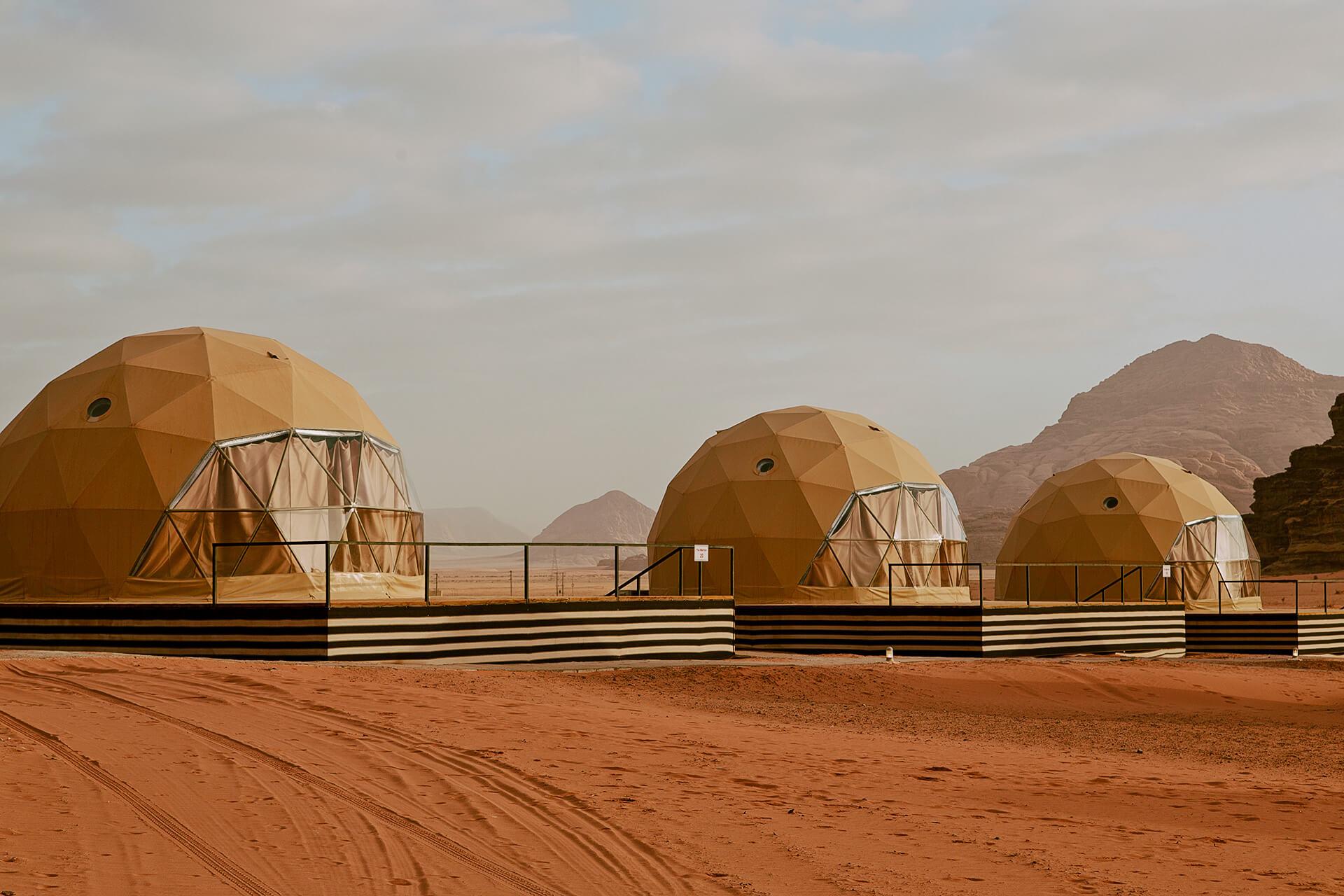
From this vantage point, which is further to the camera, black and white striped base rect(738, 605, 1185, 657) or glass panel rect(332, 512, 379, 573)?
black and white striped base rect(738, 605, 1185, 657)

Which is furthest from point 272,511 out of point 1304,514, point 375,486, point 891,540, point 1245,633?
point 1304,514

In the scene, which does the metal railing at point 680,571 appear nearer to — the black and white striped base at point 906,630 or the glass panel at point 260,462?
the black and white striped base at point 906,630

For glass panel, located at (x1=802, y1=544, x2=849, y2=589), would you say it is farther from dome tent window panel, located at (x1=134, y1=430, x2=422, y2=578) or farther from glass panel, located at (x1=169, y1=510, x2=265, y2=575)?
glass panel, located at (x1=169, y1=510, x2=265, y2=575)

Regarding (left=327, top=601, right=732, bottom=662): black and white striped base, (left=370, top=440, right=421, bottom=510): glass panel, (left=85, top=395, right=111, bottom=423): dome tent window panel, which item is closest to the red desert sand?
(left=327, top=601, right=732, bottom=662): black and white striped base

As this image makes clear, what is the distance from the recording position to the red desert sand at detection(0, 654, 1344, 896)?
6109mm

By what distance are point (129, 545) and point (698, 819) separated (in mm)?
Result: 14439

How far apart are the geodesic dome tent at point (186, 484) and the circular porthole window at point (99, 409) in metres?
0.03

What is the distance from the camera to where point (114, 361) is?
70.4 feet

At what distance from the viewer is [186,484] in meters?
19.4

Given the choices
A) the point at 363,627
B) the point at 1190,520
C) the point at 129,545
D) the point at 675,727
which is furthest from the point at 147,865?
the point at 1190,520

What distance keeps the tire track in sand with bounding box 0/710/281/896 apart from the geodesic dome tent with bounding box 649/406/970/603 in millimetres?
16217

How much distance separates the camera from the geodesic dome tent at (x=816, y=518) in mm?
25562

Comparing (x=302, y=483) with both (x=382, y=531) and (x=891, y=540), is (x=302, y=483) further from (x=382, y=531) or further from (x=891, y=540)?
(x=891, y=540)

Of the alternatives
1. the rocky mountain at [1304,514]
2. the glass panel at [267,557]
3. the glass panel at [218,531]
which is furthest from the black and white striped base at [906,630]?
the rocky mountain at [1304,514]
